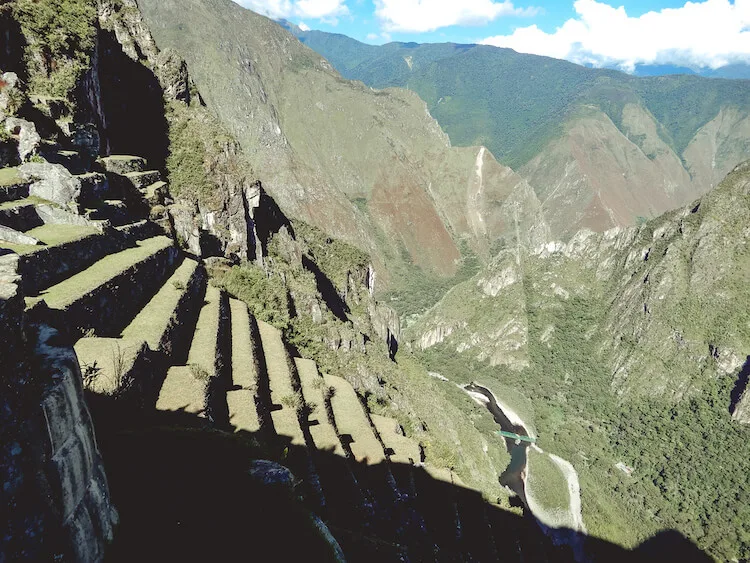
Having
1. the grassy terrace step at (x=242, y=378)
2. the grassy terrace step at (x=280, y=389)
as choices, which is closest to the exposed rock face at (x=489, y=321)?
the grassy terrace step at (x=280, y=389)

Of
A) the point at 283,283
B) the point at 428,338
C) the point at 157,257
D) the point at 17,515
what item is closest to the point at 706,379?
the point at 428,338

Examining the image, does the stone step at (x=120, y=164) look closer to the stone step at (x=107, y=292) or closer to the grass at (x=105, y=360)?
the stone step at (x=107, y=292)

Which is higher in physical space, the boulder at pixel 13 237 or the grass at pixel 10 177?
the grass at pixel 10 177

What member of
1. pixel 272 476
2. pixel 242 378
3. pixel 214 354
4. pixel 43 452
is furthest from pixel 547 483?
pixel 43 452

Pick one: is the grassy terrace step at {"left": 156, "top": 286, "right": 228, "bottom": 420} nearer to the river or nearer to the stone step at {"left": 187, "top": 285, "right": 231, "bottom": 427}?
the stone step at {"left": 187, "top": 285, "right": 231, "bottom": 427}

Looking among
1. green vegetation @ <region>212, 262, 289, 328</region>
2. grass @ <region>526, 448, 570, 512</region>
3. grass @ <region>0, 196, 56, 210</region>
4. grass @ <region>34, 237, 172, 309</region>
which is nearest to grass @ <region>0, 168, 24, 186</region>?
grass @ <region>0, 196, 56, 210</region>

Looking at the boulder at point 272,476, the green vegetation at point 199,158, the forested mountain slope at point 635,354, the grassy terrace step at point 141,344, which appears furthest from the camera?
the forested mountain slope at point 635,354

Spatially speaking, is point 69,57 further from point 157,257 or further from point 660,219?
point 660,219

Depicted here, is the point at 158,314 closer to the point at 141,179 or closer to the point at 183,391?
the point at 183,391
